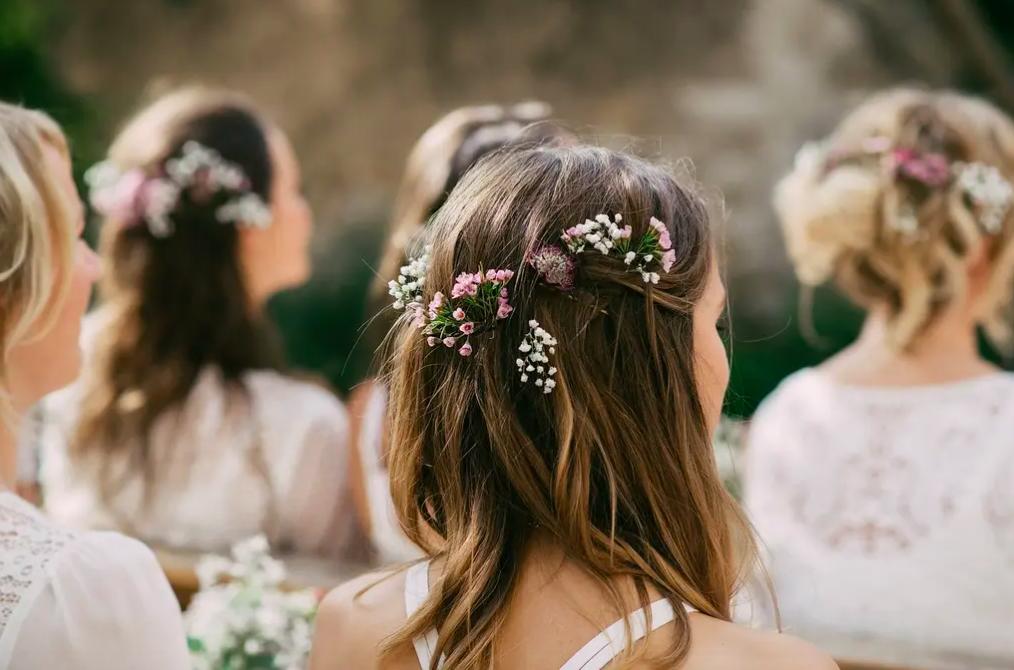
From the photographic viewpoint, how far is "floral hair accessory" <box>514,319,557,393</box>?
1307 millimetres

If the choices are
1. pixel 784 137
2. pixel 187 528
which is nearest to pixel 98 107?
pixel 784 137

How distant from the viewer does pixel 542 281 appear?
134 cm

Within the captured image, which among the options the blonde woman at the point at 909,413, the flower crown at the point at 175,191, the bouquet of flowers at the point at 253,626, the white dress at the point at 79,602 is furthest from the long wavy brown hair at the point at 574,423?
the flower crown at the point at 175,191

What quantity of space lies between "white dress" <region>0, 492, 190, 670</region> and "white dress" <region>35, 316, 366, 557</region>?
1.38 meters

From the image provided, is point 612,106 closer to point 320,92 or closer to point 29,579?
point 320,92

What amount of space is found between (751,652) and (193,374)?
6.79 ft

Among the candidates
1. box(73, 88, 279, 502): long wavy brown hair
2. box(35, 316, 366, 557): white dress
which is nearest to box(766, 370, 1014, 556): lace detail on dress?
box(35, 316, 366, 557): white dress

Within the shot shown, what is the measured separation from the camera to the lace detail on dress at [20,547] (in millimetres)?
1437

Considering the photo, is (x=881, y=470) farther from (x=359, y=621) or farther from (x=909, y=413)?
(x=359, y=621)

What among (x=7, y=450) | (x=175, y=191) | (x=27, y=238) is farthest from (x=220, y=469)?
(x=27, y=238)

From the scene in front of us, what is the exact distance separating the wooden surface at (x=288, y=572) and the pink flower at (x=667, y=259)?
4.53 feet

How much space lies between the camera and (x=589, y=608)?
1.30 metres

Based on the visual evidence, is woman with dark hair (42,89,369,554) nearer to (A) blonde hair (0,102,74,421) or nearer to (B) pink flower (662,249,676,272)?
(A) blonde hair (0,102,74,421)

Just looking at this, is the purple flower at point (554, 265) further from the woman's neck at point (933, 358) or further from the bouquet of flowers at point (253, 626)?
the woman's neck at point (933, 358)
